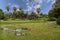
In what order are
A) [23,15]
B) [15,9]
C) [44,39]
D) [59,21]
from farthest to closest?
[15,9] < [23,15] < [59,21] < [44,39]

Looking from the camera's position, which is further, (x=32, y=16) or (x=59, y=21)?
(x=32, y=16)

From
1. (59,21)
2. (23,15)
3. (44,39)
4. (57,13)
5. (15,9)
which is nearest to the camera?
(44,39)

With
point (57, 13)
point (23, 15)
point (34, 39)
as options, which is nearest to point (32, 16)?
point (23, 15)

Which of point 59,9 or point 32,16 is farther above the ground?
point 59,9

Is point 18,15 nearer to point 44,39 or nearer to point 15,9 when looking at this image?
point 15,9

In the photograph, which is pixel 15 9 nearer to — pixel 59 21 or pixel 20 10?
pixel 20 10

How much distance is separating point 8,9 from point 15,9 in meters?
4.31

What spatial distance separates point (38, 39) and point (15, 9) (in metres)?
86.6

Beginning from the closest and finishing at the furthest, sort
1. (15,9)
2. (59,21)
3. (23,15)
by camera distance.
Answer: (59,21), (23,15), (15,9)

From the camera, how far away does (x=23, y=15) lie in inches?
3398

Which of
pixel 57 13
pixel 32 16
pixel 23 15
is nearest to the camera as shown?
pixel 57 13

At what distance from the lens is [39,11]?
98438mm

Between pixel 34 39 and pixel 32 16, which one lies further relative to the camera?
pixel 32 16

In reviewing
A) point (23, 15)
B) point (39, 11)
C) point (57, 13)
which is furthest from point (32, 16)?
point (57, 13)
